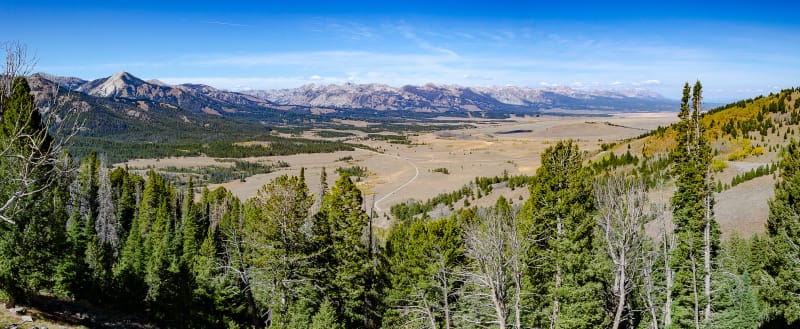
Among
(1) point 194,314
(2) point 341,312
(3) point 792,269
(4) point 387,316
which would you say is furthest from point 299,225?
(3) point 792,269

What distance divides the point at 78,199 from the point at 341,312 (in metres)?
46.5

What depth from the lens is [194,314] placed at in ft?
113

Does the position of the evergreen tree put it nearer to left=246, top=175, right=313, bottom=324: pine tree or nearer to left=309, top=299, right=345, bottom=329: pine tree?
left=309, top=299, right=345, bottom=329: pine tree

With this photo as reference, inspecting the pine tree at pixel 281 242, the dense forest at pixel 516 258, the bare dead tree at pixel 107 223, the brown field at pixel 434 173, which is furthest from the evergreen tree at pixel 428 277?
the bare dead tree at pixel 107 223

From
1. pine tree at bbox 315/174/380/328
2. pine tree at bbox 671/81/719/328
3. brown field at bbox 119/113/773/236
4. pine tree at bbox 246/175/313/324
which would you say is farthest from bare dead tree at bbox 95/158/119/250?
pine tree at bbox 671/81/719/328

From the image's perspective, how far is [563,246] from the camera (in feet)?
69.2

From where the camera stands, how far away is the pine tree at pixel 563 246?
20516mm

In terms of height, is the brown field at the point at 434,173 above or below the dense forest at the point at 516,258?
below

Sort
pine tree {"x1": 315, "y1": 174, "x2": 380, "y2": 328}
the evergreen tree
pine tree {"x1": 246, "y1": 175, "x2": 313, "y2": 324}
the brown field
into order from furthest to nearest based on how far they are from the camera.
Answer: the brown field < pine tree {"x1": 315, "y1": 174, "x2": 380, "y2": 328} < the evergreen tree < pine tree {"x1": 246, "y1": 175, "x2": 313, "y2": 324}

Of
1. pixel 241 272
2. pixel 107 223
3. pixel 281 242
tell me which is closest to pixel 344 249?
pixel 281 242

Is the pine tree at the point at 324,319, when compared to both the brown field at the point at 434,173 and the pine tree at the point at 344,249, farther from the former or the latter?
the brown field at the point at 434,173

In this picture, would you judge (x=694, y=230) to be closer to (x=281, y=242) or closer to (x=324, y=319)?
(x=324, y=319)

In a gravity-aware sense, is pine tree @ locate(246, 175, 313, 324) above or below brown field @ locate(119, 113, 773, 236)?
above

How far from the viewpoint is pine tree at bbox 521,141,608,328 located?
67.3ft
